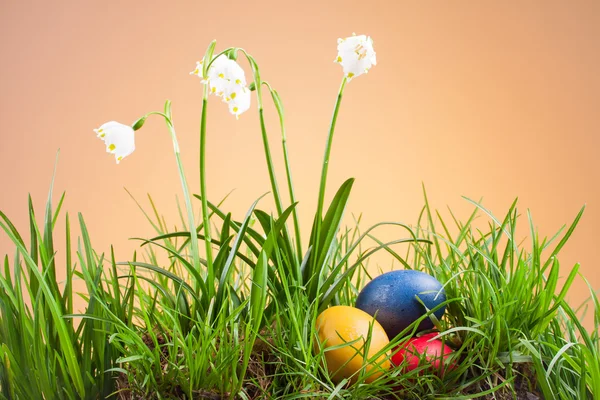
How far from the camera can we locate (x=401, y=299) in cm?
79

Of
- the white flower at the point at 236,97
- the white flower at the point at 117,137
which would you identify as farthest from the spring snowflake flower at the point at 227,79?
the white flower at the point at 117,137

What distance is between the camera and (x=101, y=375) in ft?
2.49

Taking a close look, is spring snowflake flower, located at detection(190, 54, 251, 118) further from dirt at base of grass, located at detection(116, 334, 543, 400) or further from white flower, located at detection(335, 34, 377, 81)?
dirt at base of grass, located at detection(116, 334, 543, 400)

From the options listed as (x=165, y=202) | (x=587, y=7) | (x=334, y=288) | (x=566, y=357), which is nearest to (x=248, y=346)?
(x=334, y=288)

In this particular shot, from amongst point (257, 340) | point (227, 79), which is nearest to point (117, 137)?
point (227, 79)

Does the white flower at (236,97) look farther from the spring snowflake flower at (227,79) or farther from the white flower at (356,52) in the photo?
the white flower at (356,52)

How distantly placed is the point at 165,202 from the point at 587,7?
1.56 meters

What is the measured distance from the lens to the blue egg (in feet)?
2.58

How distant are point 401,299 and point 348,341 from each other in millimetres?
100

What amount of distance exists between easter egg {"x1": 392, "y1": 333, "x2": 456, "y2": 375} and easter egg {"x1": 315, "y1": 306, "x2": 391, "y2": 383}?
0.06 ft

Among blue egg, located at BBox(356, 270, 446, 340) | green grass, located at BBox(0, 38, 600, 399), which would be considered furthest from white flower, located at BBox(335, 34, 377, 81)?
blue egg, located at BBox(356, 270, 446, 340)

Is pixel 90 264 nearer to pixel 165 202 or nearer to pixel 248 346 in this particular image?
pixel 248 346

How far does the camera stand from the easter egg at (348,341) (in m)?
0.72

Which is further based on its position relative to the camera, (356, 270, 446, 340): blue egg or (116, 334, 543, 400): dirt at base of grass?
(356, 270, 446, 340): blue egg
